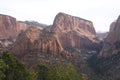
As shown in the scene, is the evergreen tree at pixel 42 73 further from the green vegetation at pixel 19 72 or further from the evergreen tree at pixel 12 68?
the evergreen tree at pixel 12 68

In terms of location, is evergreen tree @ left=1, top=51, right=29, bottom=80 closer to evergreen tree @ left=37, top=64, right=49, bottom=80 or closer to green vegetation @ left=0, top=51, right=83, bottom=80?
green vegetation @ left=0, top=51, right=83, bottom=80

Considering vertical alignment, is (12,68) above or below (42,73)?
above

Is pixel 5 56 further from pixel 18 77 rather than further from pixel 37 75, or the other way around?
pixel 37 75

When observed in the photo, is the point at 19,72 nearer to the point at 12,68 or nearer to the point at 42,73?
the point at 12,68

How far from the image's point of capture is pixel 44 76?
132625 millimetres

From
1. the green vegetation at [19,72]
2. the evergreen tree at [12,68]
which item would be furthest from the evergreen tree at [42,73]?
the evergreen tree at [12,68]

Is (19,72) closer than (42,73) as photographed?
Yes

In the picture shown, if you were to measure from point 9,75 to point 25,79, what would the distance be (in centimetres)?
779

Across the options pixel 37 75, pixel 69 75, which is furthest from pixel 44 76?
pixel 69 75

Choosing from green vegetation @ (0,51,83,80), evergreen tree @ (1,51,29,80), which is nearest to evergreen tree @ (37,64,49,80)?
green vegetation @ (0,51,83,80)

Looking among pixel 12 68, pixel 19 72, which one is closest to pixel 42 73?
pixel 19 72

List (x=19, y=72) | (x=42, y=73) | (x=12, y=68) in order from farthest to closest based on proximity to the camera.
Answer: (x=42, y=73) < (x=19, y=72) < (x=12, y=68)

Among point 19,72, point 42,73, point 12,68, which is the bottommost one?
point 42,73

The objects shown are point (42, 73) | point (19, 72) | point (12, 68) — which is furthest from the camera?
point (42, 73)
